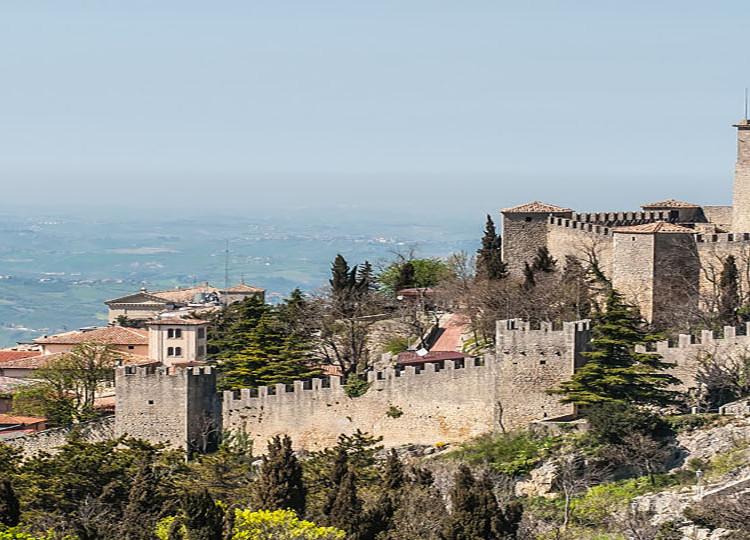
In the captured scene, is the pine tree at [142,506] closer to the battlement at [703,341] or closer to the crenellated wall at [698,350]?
the battlement at [703,341]

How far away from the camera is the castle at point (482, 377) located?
45.3 metres

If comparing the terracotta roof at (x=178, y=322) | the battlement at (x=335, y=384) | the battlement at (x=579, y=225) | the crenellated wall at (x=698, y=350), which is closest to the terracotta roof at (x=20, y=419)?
the terracotta roof at (x=178, y=322)

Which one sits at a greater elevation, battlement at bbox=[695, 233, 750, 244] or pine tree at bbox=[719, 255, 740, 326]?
battlement at bbox=[695, 233, 750, 244]

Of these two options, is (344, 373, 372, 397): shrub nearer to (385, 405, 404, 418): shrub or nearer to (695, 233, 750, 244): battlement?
(385, 405, 404, 418): shrub

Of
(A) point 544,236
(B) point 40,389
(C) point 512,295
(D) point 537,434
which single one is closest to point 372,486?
(D) point 537,434

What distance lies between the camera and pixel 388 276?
239 ft

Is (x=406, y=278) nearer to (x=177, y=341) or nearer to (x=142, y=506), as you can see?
(x=177, y=341)

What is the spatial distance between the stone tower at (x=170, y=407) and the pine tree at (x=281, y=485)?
25.5ft

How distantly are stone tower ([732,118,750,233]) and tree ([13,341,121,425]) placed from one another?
79.4 feet

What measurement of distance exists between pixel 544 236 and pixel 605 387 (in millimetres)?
19507

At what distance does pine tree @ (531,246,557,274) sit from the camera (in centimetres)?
5903

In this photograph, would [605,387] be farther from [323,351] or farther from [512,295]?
[323,351]

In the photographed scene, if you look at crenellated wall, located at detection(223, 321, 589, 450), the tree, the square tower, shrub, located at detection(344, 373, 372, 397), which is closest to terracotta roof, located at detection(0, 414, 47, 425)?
the tree

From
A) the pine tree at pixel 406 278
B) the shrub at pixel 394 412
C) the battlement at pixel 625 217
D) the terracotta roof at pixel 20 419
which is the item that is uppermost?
the battlement at pixel 625 217
